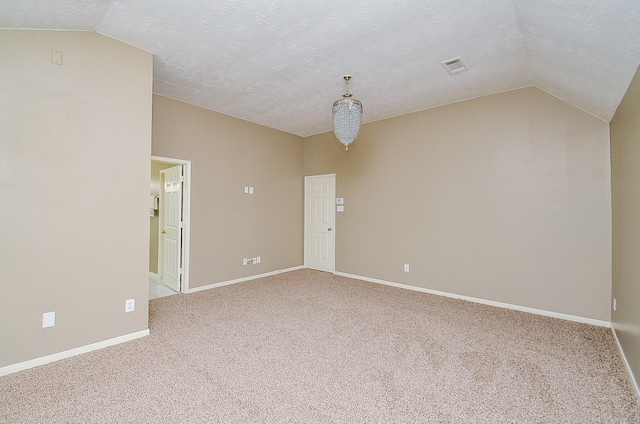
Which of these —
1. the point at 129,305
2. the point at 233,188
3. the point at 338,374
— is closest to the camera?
the point at 338,374

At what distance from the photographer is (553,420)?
172 cm

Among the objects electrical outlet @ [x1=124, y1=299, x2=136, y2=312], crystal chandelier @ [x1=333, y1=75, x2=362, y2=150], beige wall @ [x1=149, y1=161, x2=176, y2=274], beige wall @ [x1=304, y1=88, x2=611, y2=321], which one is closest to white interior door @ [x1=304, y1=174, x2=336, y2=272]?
beige wall @ [x1=304, y1=88, x2=611, y2=321]

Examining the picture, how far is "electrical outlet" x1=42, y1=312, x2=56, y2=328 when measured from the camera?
2336 millimetres

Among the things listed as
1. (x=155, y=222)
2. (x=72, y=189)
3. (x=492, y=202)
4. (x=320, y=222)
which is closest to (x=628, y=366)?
(x=492, y=202)

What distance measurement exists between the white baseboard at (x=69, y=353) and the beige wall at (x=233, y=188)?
167 centimetres

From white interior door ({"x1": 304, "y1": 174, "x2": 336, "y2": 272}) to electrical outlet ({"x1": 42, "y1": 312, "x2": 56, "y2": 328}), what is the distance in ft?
13.9

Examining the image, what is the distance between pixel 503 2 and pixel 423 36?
629mm

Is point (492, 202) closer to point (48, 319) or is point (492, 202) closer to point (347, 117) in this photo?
point (347, 117)

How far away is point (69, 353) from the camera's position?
244cm

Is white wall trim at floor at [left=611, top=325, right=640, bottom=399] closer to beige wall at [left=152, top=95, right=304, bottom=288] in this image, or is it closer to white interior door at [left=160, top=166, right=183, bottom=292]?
beige wall at [left=152, top=95, right=304, bottom=288]

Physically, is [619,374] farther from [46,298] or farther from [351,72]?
[46,298]

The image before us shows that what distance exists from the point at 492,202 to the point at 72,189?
15.8ft

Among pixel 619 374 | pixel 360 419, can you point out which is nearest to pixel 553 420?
pixel 619 374

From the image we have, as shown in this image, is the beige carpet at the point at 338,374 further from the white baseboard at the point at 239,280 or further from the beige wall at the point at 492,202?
the white baseboard at the point at 239,280
